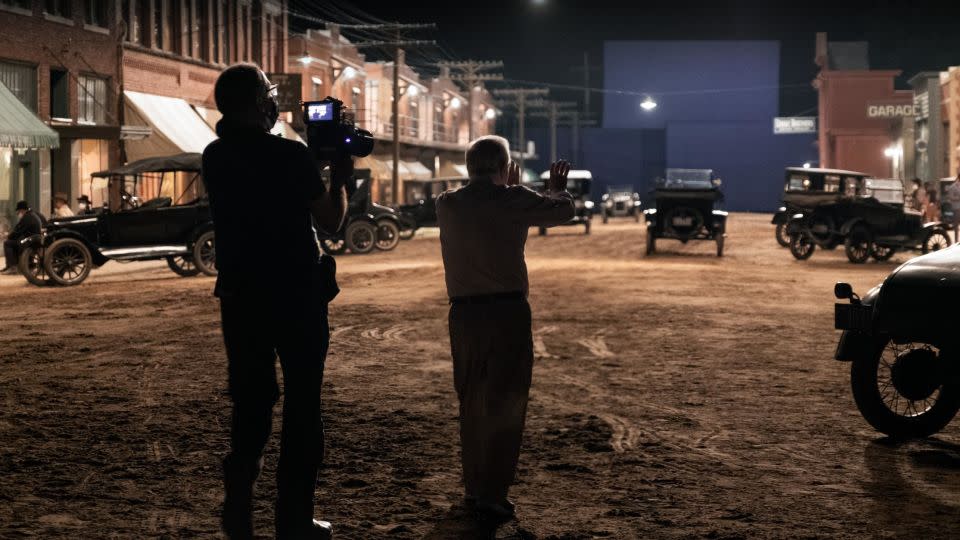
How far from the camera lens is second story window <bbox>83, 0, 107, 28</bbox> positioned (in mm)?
32250

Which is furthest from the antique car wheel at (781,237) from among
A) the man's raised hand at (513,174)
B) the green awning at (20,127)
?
the man's raised hand at (513,174)

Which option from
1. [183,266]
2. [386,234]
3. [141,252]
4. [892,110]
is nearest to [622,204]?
[892,110]

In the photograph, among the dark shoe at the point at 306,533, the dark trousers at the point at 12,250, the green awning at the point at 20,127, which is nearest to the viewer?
the dark shoe at the point at 306,533

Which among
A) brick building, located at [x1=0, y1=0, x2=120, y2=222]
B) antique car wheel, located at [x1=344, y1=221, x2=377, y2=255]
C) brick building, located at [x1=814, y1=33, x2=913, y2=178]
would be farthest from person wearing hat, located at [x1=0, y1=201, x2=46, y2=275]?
brick building, located at [x1=814, y1=33, x2=913, y2=178]

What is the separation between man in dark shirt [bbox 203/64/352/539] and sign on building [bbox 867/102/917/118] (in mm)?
50741

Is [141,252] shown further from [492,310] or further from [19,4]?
[492,310]

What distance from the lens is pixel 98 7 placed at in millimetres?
A: 32938

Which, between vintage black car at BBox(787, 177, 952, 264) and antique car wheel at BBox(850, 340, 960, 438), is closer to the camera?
antique car wheel at BBox(850, 340, 960, 438)

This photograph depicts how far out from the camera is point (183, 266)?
883 inches

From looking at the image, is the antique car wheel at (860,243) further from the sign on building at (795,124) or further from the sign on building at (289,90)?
the sign on building at (795,124)

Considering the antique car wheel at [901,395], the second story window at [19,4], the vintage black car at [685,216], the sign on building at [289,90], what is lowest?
the antique car wheel at [901,395]

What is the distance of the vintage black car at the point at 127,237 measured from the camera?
19922 mm

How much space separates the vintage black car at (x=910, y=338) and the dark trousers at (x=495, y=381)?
8.40 feet

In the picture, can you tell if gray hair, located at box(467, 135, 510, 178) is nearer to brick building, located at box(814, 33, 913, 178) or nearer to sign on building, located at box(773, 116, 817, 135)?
brick building, located at box(814, 33, 913, 178)
